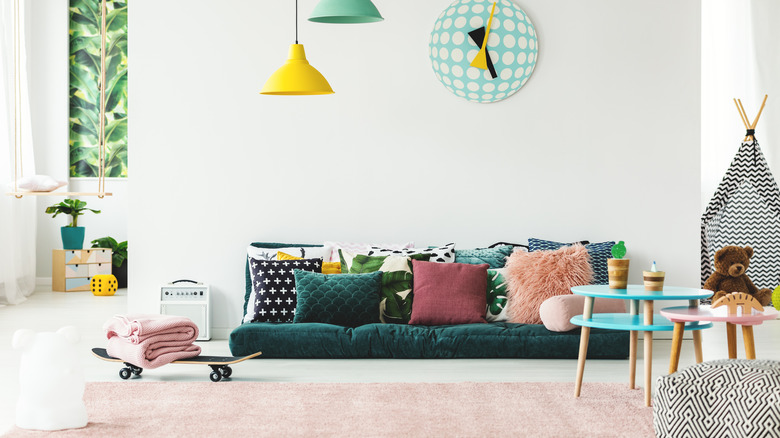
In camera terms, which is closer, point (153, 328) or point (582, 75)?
point (153, 328)

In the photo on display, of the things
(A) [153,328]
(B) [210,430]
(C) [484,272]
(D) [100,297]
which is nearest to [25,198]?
(D) [100,297]

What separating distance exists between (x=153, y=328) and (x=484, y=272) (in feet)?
6.51

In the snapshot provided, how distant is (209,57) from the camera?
5.40m

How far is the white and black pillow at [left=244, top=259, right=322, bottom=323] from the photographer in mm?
4883

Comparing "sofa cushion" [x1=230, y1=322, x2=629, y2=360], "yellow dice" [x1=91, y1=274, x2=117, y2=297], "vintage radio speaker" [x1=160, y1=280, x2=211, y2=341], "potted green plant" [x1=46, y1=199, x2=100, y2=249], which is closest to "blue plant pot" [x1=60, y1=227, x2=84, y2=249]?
"potted green plant" [x1=46, y1=199, x2=100, y2=249]

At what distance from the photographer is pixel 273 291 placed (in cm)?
490

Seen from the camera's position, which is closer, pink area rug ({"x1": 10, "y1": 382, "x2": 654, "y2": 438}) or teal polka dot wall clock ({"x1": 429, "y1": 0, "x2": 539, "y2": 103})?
pink area rug ({"x1": 10, "y1": 382, "x2": 654, "y2": 438})

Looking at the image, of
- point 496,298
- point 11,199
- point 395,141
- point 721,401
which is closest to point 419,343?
point 496,298

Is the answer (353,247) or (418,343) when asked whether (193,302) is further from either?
(418,343)

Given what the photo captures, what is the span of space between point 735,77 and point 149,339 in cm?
536

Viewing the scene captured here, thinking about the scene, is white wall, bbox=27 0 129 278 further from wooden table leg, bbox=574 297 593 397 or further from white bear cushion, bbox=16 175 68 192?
wooden table leg, bbox=574 297 593 397

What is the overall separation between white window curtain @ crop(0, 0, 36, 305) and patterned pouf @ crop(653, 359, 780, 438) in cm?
589

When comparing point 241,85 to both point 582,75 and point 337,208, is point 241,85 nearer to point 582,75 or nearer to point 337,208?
point 337,208

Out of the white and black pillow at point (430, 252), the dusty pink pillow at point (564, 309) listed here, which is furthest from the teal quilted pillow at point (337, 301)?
the dusty pink pillow at point (564, 309)
